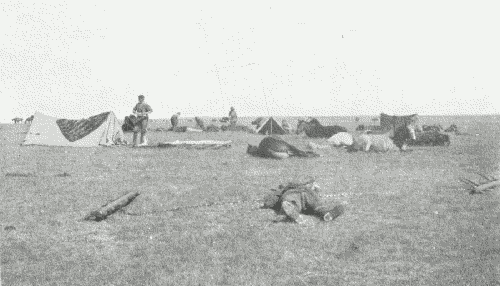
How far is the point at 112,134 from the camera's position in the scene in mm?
24641

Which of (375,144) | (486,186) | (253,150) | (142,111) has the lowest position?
(253,150)

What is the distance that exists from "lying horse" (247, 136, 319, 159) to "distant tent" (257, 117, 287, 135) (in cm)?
1584

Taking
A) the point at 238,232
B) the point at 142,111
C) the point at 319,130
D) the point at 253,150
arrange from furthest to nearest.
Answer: the point at 319,130, the point at 142,111, the point at 253,150, the point at 238,232

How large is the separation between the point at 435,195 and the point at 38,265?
8139mm

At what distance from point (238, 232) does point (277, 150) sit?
35.4 feet

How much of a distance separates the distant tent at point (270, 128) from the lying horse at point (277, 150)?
15.8 meters

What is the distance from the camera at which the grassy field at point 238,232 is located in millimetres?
5734

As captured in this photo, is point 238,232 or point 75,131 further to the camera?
point 75,131

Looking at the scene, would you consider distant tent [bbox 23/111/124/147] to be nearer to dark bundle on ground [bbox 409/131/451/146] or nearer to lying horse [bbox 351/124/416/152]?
lying horse [bbox 351/124/416/152]

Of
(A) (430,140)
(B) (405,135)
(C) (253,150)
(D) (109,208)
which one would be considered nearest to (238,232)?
(D) (109,208)

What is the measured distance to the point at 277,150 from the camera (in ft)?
59.9

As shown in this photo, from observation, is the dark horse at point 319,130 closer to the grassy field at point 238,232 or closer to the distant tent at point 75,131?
the distant tent at point 75,131

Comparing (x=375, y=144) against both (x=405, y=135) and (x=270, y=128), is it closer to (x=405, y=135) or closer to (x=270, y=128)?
(x=405, y=135)

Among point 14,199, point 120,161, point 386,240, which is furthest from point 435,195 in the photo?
point 120,161
